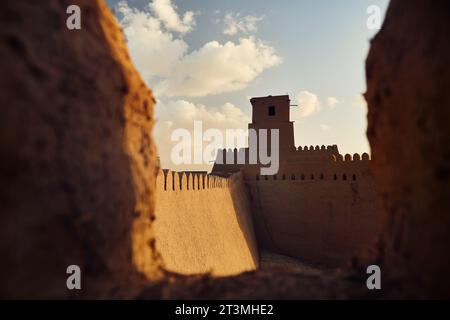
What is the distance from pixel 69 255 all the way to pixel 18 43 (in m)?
1.69

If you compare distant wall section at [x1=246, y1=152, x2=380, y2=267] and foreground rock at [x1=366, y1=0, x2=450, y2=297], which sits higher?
foreground rock at [x1=366, y1=0, x2=450, y2=297]

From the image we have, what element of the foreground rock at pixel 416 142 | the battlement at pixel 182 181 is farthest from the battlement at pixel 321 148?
the foreground rock at pixel 416 142

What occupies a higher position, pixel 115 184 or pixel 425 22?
pixel 425 22

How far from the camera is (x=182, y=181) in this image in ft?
32.0

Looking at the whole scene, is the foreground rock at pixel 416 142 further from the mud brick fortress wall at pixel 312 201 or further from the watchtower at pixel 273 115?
the watchtower at pixel 273 115

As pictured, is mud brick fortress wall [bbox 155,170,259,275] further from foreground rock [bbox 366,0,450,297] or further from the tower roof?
the tower roof

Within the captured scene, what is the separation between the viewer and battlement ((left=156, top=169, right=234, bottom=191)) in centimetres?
851

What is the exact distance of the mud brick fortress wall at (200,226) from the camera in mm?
7887

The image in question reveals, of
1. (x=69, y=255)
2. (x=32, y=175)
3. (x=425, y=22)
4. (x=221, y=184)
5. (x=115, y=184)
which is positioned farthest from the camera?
(x=221, y=184)

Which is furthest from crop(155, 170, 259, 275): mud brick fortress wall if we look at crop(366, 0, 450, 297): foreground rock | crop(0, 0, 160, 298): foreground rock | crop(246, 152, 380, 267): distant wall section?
crop(366, 0, 450, 297): foreground rock

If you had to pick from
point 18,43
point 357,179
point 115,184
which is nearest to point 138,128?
point 115,184

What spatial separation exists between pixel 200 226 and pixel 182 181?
72.2 inches
